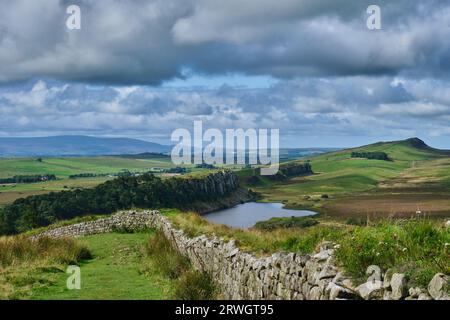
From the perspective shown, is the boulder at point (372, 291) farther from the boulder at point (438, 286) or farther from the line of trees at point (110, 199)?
the line of trees at point (110, 199)

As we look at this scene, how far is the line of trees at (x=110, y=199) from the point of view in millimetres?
84625

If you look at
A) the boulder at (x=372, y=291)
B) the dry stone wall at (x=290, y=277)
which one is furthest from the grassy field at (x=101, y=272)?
the boulder at (x=372, y=291)

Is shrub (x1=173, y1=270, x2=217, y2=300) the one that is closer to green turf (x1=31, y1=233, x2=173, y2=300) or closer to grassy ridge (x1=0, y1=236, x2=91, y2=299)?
green turf (x1=31, y1=233, x2=173, y2=300)

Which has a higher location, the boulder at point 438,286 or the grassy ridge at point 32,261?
the boulder at point 438,286

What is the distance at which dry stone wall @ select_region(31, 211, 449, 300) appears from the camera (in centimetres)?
760

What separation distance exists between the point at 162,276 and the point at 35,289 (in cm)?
407

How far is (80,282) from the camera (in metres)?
16.3

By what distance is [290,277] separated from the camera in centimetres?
1006

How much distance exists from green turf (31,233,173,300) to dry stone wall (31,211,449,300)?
1.59 metres

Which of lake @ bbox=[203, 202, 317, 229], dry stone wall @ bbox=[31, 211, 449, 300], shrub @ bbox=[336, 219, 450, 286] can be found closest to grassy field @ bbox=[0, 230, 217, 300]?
dry stone wall @ bbox=[31, 211, 449, 300]

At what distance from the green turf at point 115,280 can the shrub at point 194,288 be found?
68 centimetres

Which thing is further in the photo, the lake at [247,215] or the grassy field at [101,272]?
the lake at [247,215]

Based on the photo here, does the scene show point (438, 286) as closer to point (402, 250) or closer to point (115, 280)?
point (402, 250)

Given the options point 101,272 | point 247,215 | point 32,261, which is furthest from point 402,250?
point 247,215
